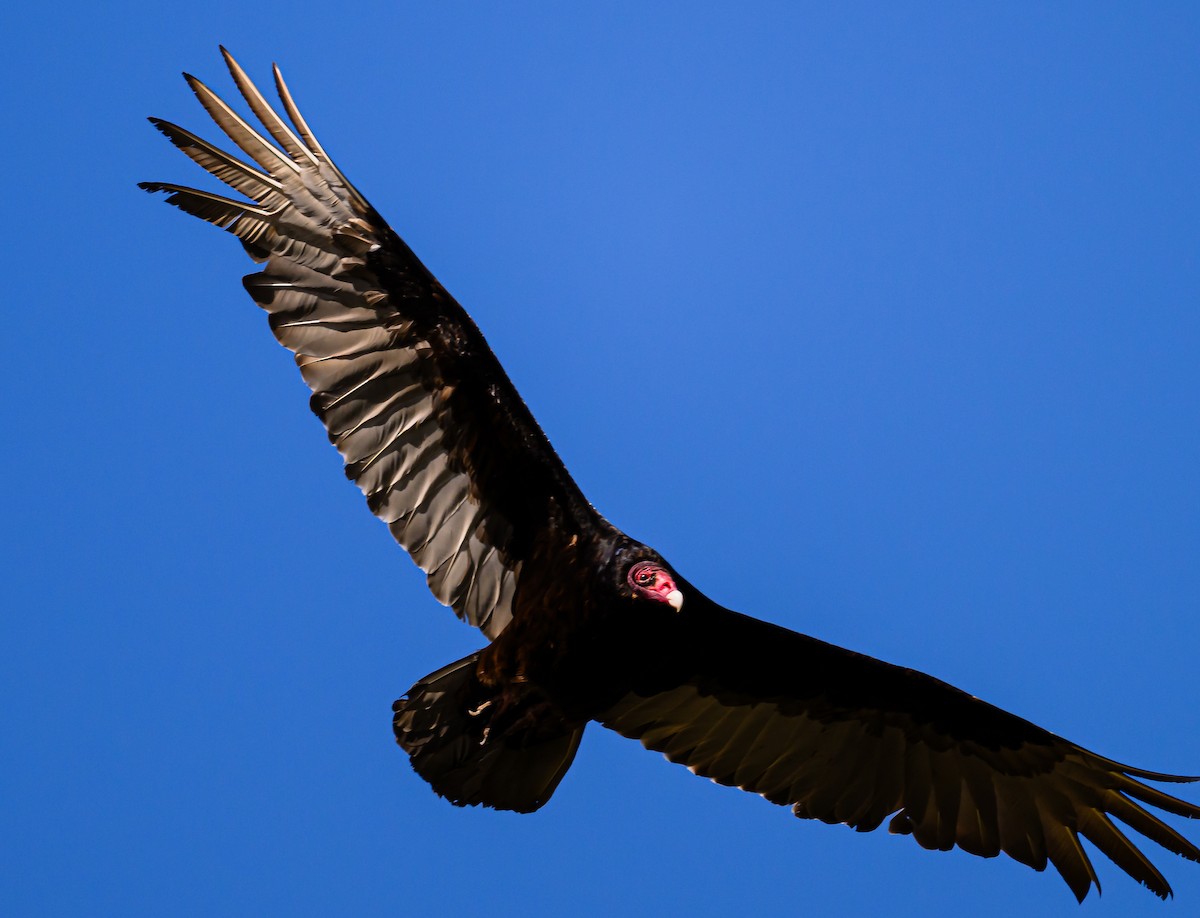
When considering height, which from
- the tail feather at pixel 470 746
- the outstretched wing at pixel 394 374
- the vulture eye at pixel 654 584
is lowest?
the tail feather at pixel 470 746

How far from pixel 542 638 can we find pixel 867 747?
1.81 meters

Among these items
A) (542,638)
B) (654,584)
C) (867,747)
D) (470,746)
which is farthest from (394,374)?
(867,747)

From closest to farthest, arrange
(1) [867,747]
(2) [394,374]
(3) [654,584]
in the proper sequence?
(3) [654,584], (2) [394,374], (1) [867,747]

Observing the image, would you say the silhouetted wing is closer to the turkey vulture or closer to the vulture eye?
the turkey vulture

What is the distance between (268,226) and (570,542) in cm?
173

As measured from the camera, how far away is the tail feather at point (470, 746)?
6023mm

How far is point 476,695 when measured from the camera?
6.05 meters

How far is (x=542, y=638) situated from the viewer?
5895 mm

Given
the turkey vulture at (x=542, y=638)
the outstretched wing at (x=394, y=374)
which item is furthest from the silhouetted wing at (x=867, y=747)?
the outstretched wing at (x=394, y=374)

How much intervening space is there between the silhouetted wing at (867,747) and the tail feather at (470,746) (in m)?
0.60

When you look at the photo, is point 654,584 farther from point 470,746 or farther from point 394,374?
point 394,374

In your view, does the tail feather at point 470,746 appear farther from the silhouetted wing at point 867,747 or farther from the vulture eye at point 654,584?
the vulture eye at point 654,584

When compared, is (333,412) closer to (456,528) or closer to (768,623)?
(456,528)

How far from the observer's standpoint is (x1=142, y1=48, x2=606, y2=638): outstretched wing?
19.0 ft
